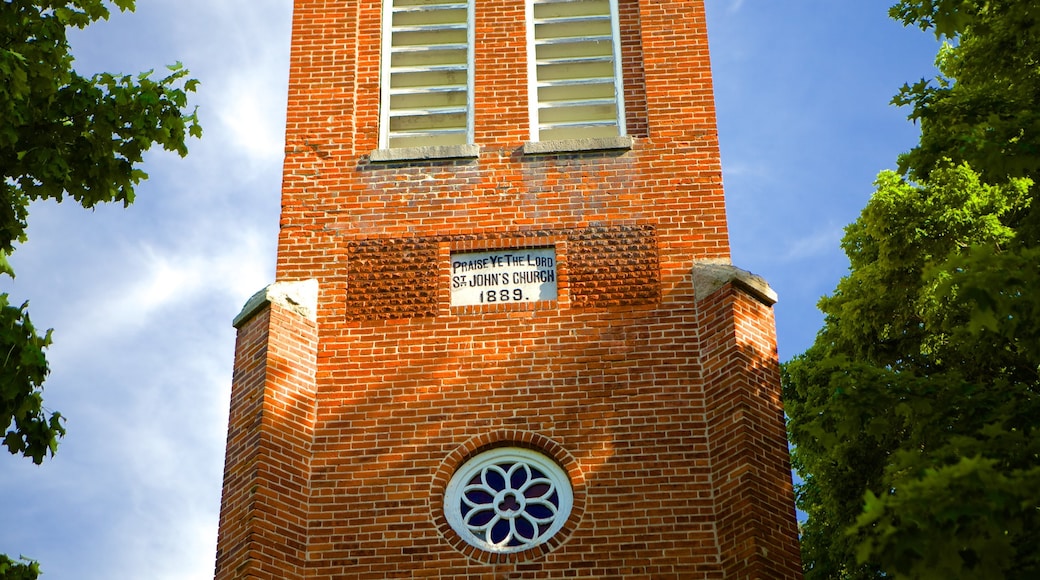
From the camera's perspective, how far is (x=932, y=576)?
27.4 feet

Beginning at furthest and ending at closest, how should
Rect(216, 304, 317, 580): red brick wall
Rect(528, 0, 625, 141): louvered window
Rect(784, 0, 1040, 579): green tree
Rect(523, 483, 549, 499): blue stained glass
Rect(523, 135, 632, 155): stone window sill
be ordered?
1. Rect(528, 0, 625, 141): louvered window
2. Rect(523, 135, 632, 155): stone window sill
3. Rect(523, 483, 549, 499): blue stained glass
4. Rect(216, 304, 317, 580): red brick wall
5. Rect(784, 0, 1040, 579): green tree

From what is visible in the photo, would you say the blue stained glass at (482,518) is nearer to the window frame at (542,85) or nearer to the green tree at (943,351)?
the green tree at (943,351)

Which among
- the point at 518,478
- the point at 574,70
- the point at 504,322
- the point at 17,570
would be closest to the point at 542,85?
the point at 574,70

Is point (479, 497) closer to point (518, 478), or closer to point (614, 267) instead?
point (518, 478)

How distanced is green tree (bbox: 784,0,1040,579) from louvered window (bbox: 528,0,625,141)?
3.28m

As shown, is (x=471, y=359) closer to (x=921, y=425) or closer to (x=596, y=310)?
(x=596, y=310)

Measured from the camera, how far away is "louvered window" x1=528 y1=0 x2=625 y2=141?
16.3 m

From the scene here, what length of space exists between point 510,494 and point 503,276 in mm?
2305

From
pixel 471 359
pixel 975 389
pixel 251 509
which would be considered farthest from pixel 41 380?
pixel 975 389

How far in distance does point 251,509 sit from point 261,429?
813 mm

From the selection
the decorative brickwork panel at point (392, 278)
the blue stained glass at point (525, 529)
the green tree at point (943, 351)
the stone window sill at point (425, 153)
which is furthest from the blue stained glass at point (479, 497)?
the stone window sill at point (425, 153)

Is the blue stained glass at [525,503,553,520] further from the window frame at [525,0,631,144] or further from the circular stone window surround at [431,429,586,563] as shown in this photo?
the window frame at [525,0,631,144]

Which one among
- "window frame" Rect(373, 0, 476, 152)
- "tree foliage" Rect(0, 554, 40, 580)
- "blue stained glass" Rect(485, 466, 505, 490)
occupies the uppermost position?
"window frame" Rect(373, 0, 476, 152)

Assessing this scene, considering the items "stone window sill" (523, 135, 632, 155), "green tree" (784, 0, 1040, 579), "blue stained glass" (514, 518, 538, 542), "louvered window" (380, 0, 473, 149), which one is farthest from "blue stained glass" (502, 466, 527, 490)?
"louvered window" (380, 0, 473, 149)
